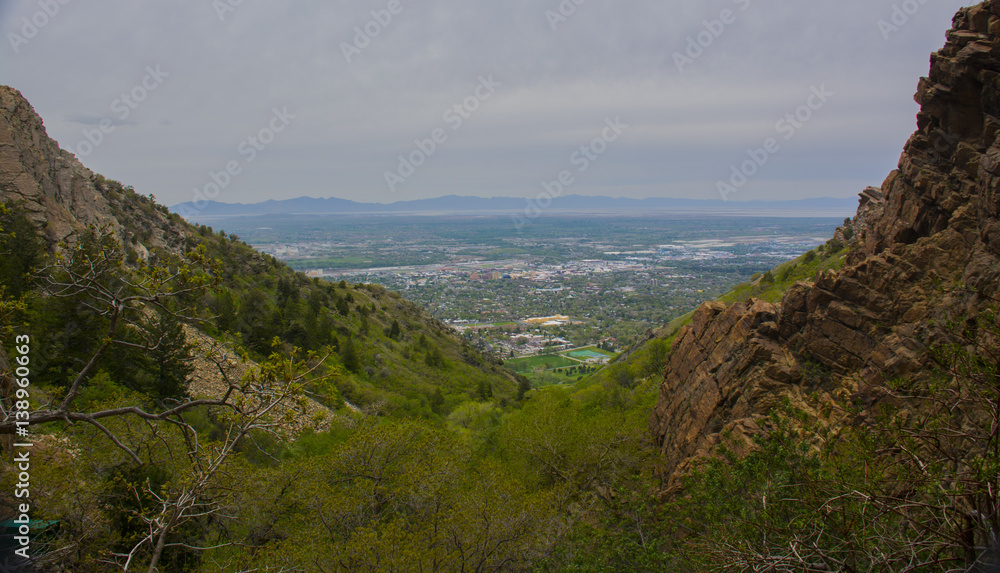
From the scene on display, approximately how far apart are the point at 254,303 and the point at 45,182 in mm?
15674

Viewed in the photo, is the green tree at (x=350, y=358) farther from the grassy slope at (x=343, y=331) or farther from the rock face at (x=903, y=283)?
the rock face at (x=903, y=283)

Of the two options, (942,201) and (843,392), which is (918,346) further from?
(942,201)

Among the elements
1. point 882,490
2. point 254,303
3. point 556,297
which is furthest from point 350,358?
point 556,297

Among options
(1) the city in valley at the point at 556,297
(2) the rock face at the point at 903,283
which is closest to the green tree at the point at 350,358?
(2) the rock face at the point at 903,283

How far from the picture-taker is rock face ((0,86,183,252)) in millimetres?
30172

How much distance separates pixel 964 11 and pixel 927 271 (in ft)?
27.5

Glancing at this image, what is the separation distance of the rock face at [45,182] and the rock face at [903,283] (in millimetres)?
32339

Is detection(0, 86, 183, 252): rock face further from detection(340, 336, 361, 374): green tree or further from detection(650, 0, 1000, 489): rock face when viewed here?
detection(650, 0, 1000, 489): rock face

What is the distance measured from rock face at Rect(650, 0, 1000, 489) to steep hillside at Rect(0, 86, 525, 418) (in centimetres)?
1701

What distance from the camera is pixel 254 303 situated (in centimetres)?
4200

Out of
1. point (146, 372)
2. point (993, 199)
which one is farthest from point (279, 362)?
point (146, 372)

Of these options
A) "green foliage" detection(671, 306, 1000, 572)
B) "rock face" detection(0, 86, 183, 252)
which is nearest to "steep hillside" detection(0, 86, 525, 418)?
"rock face" detection(0, 86, 183, 252)

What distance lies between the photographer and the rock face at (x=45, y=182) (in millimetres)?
30172

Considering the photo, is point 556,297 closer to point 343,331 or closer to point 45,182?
point 343,331
